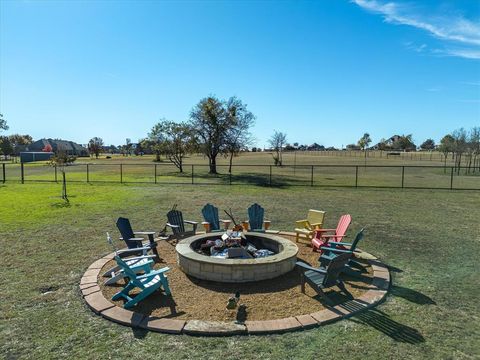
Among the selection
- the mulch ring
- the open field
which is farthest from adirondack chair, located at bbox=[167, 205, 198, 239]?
the open field

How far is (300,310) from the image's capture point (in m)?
4.42

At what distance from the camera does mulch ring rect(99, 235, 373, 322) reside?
434cm

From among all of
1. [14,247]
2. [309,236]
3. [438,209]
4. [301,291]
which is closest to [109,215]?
[14,247]

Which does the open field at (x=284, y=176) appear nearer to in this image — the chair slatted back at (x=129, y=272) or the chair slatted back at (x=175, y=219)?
the chair slatted back at (x=175, y=219)

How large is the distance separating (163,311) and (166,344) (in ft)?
2.61

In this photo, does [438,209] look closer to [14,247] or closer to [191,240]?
[191,240]

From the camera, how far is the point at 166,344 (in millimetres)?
3639

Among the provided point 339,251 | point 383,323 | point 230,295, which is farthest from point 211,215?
point 383,323

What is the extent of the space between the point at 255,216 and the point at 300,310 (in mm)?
3769

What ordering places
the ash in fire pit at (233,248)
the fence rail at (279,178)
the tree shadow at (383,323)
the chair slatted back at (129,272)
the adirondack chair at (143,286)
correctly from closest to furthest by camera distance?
1. the tree shadow at (383,323)
2. the chair slatted back at (129,272)
3. the adirondack chair at (143,286)
4. the ash in fire pit at (233,248)
5. the fence rail at (279,178)

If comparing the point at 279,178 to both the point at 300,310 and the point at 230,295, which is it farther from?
the point at 300,310

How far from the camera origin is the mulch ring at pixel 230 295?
4.34 meters

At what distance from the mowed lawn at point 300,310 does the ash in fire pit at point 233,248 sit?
2.13m

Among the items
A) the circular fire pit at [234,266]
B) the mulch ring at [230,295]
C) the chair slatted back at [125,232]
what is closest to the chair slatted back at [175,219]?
the chair slatted back at [125,232]
